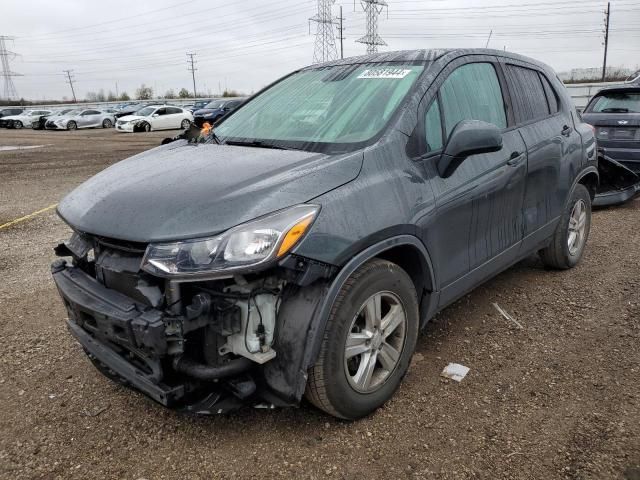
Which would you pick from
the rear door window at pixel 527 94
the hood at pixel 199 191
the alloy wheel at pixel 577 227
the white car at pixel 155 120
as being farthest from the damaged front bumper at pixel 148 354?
the white car at pixel 155 120


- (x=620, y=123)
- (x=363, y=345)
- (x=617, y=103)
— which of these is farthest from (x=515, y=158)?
(x=617, y=103)

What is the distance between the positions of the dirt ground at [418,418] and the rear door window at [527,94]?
143 cm

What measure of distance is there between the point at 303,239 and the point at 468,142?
1.14m

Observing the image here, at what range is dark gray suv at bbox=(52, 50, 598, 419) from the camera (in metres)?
2.20

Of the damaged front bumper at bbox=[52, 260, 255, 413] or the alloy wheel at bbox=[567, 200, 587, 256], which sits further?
the alloy wheel at bbox=[567, 200, 587, 256]

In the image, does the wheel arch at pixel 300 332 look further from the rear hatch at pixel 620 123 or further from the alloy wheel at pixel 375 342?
the rear hatch at pixel 620 123

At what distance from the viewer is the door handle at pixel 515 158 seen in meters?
3.47

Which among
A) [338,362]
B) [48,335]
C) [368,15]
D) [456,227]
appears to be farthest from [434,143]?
[368,15]

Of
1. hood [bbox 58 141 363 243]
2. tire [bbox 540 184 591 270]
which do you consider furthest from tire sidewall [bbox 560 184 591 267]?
hood [bbox 58 141 363 243]

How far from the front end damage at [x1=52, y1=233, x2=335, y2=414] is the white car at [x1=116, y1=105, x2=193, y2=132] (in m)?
27.5

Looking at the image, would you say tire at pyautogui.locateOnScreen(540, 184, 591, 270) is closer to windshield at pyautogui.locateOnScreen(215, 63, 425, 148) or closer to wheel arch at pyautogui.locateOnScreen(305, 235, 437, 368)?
wheel arch at pyautogui.locateOnScreen(305, 235, 437, 368)

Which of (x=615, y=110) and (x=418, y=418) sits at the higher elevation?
(x=615, y=110)

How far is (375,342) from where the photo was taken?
8.65 ft

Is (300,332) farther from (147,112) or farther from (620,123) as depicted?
(147,112)
